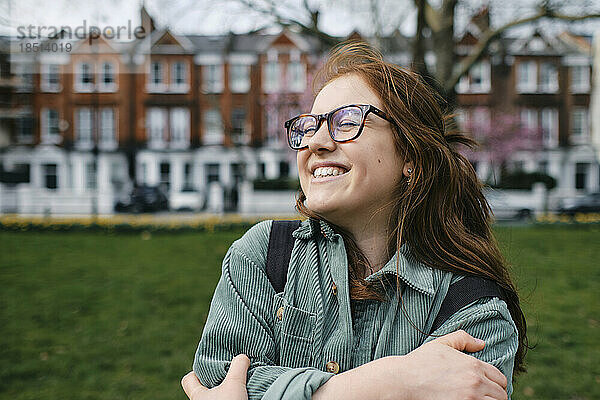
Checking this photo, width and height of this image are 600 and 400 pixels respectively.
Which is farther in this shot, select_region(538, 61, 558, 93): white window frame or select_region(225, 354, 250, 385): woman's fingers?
select_region(538, 61, 558, 93): white window frame

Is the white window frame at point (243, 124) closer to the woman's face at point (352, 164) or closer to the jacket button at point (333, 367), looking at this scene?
the woman's face at point (352, 164)

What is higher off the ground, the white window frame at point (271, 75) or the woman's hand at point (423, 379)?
the white window frame at point (271, 75)

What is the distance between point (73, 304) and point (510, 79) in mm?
31954

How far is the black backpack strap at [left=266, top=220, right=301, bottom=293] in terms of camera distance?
151cm

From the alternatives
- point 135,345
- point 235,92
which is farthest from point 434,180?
point 235,92

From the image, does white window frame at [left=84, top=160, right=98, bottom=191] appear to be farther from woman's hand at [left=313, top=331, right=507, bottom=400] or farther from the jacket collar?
woman's hand at [left=313, top=331, right=507, bottom=400]

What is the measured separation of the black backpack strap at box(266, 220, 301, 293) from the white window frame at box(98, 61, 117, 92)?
116 ft

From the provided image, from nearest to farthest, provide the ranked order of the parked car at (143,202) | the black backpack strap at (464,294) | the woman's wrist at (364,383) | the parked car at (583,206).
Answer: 1. the woman's wrist at (364,383)
2. the black backpack strap at (464,294)
3. the parked car at (583,206)
4. the parked car at (143,202)

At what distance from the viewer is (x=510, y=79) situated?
33.9 meters

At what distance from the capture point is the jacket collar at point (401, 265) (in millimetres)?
1479

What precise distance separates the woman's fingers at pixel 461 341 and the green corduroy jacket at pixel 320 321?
0.03m

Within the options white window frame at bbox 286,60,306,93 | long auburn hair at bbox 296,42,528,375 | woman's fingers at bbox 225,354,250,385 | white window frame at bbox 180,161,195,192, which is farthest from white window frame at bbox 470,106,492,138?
woman's fingers at bbox 225,354,250,385

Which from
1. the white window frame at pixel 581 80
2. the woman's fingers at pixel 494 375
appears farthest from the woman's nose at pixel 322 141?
the white window frame at pixel 581 80

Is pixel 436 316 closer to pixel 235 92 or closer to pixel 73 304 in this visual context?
pixel 73 304
